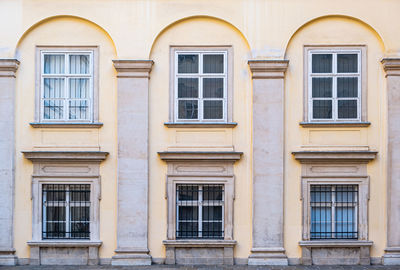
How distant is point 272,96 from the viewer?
1376 cm

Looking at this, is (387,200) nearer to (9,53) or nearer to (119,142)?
(119,142)

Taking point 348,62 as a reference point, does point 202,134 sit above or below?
below

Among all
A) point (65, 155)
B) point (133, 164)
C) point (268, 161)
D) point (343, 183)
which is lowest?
point (343, 183)

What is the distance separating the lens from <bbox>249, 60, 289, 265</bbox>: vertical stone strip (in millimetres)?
13680

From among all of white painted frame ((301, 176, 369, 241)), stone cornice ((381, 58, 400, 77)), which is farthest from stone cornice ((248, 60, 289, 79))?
white painted frame ((301, 176, 369, 241))

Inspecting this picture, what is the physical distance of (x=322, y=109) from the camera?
547 inches

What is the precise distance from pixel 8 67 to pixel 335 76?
8.94 meters

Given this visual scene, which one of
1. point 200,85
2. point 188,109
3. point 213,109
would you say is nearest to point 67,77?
point 188,109

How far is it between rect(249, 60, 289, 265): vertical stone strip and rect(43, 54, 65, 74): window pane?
5.25 m

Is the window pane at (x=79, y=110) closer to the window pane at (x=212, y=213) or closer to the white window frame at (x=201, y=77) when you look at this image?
the white window frame at (x=201, y=77)

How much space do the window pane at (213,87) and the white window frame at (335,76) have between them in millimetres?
2302

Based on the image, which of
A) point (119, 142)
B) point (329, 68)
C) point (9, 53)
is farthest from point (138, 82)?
point (329, 68)

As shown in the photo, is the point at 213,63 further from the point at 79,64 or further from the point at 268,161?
the point at 79,64

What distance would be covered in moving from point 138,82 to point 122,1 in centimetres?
227
